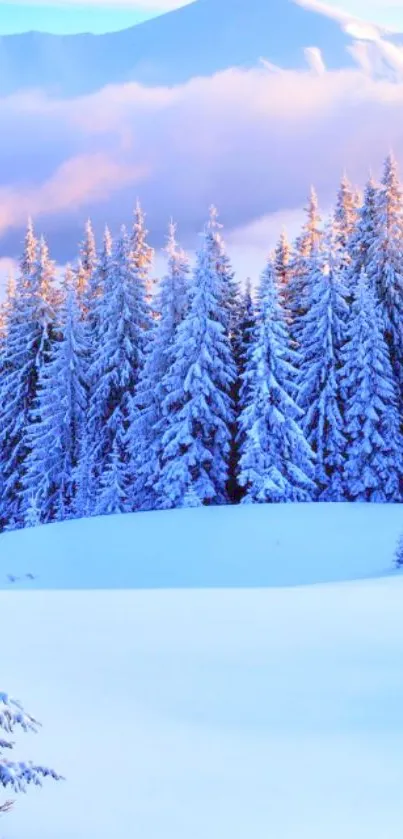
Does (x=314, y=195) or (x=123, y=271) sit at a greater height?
(x=314, y=195)

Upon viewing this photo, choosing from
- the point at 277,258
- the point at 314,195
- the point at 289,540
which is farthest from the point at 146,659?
the point at 314,195

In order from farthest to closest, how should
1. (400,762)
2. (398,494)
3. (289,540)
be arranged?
1. (398,494)
2. (289,540)
3. (400,762)

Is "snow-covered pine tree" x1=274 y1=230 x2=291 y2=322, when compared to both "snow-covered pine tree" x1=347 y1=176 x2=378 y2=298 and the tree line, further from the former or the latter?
"snow-covered pine tree" x1=347 y1=176 x2=378 y2=298

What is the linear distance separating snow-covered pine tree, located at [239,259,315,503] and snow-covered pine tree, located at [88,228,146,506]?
693cm

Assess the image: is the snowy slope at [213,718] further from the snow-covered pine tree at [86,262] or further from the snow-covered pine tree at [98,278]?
the snow-covered pine tree at [86,262]

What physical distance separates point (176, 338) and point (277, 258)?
12713mm

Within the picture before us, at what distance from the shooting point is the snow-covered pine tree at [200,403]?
30.7m

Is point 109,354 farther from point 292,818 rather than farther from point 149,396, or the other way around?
point 292,818

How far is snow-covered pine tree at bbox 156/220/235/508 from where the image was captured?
101ft

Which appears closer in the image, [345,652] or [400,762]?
[400,762]

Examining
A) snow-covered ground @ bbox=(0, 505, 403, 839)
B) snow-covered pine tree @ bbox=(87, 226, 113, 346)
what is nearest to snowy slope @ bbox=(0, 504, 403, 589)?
snow-covered ground @ bbox=(0, 505, 403, 839)

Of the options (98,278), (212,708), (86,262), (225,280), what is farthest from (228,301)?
(212,708)

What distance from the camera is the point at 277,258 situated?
42.5 metres

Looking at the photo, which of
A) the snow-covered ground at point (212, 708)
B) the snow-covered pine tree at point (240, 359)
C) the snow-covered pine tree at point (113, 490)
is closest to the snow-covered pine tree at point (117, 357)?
the snow-covered pine tree at point (113, 490)
